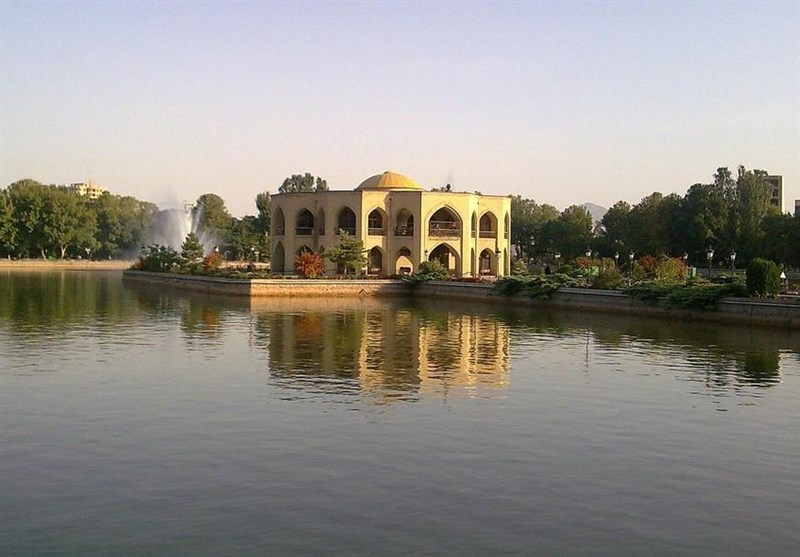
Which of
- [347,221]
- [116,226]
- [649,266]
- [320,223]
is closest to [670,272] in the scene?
[649,266]

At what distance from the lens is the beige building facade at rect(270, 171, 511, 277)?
5003cm

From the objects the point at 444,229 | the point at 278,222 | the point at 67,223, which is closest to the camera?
the point at 444,229

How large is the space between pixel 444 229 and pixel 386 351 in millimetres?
30835

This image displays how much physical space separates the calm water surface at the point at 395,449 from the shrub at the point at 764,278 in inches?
256

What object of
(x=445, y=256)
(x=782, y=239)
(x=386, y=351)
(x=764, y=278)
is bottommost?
(x=386, y=351)

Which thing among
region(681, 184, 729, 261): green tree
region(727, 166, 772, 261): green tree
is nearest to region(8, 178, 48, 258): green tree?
region(681, 184, 729, 261): green tree

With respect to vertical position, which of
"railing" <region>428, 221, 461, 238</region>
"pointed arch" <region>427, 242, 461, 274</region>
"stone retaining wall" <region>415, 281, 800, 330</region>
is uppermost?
"railing" <region>428, 221, 461, 238</region>

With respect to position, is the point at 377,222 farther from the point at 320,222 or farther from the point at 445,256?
the point at 445,256

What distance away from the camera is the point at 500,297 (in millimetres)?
38062

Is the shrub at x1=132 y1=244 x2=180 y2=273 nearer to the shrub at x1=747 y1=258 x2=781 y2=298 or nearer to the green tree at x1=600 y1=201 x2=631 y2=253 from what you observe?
the green tree at x1=600 y1=201 x2=631 y2=253

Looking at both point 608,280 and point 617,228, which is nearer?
point 608,280

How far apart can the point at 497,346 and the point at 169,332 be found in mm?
9367

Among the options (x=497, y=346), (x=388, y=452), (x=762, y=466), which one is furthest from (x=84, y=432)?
(x=497, y=346)

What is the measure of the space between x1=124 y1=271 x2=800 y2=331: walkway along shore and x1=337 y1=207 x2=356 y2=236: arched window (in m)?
8.79
